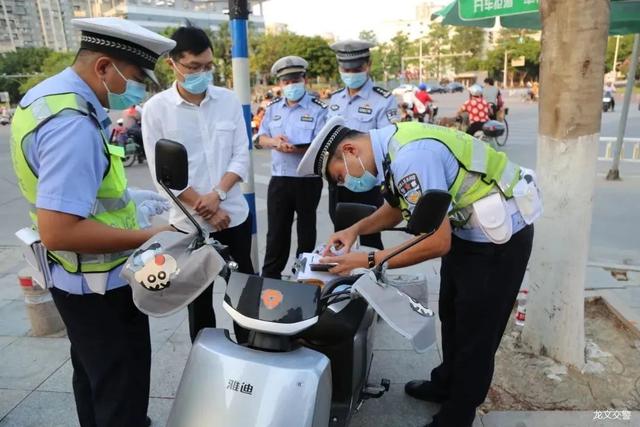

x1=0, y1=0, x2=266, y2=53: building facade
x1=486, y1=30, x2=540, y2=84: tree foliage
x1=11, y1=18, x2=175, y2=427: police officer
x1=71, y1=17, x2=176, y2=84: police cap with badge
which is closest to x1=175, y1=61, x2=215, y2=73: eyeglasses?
x1=11, y1=18, x2=175, y2=427: police officer

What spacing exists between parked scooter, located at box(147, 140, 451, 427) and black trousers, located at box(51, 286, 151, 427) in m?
0.37

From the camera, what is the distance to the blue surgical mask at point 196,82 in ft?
8.35

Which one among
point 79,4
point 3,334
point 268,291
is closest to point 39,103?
point 268,291

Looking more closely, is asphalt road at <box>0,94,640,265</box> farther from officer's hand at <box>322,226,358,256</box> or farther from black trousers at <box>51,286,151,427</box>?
black trousers at <box>51,286,151,427</box>

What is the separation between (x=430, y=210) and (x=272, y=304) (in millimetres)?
543

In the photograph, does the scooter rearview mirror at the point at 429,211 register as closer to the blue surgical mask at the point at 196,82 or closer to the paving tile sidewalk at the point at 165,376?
the paving tile sidewalk at the point at 165,376

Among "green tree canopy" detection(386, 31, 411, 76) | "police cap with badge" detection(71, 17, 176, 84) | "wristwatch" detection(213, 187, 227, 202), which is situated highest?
"green tree canopy" detection(386, 31, 411, 76)

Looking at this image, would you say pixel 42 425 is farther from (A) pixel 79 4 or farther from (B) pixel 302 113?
(A) pixel 79 4

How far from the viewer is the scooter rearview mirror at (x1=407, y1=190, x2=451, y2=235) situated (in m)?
1.37

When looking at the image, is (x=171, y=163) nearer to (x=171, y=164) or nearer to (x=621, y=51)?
(x=171, y=164)

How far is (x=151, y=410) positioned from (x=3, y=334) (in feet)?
5.19

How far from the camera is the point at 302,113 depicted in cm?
407

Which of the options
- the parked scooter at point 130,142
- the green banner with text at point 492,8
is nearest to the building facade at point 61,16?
the parked scooter at point 130,142

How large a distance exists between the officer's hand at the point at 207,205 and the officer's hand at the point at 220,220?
0.08 ft
